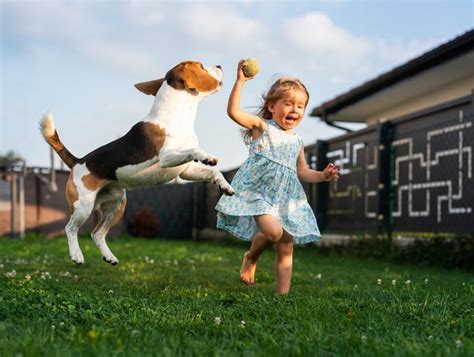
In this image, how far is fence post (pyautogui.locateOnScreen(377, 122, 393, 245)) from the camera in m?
10.2

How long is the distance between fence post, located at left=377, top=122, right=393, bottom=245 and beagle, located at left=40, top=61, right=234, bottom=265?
6247 millimetres

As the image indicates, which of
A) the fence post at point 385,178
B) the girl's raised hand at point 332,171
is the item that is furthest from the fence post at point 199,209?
the girl's raised hand at point 332,171

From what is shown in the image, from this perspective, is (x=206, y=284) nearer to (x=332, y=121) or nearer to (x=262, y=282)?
(x=262, y=282)


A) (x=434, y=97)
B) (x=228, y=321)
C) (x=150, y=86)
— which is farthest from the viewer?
(x=434, y=97)

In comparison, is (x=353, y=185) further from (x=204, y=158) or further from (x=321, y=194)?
(x=204, y=158)

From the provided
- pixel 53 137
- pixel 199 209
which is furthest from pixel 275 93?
pixel 199 209

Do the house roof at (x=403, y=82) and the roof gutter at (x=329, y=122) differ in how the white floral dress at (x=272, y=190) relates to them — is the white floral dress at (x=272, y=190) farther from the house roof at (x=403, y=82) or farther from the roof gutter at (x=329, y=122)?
the roof gutter at (x=329, y=122)

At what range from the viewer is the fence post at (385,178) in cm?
1017

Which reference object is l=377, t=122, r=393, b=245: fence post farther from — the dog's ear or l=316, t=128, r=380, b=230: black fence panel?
the dog's ear

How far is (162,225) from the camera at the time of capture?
20281 millimetres

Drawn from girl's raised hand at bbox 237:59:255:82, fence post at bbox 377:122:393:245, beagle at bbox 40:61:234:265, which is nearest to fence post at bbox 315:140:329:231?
fence post at bbox 377:122:393:245

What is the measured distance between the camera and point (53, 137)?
4812 mm

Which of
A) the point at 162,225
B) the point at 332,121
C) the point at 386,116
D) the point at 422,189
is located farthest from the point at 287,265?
the point at 162,225

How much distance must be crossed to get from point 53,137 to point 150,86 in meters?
0.84
